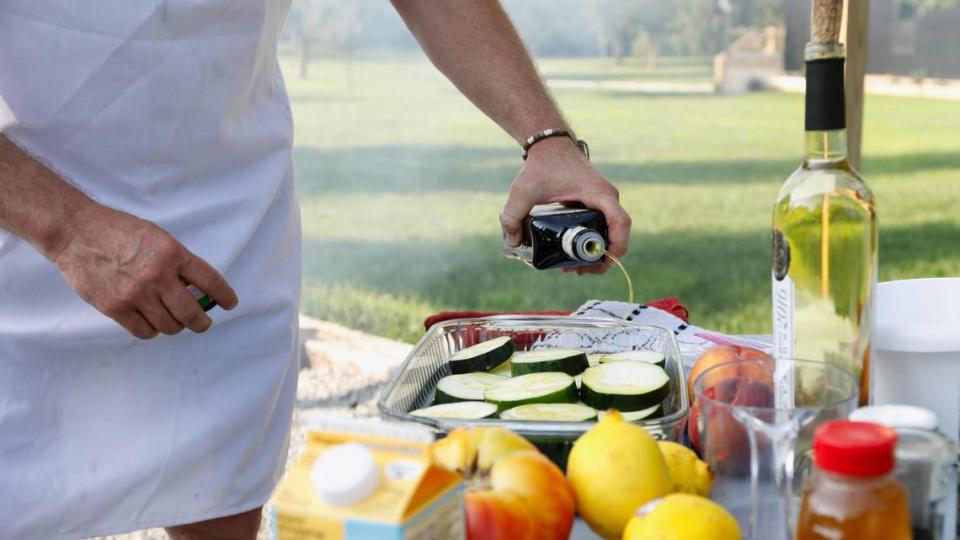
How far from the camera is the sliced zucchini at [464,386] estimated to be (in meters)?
1.15

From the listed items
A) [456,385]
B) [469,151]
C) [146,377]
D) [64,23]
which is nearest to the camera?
[456,385]

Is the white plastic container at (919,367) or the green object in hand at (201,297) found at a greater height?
the green object in hand at (201,297)

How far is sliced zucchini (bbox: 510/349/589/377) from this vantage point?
3.89 ft

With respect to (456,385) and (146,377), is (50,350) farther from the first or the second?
(456,385)

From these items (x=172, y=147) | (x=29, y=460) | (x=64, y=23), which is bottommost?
(x=29, y=460)

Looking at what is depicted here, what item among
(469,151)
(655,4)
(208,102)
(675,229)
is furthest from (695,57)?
(208,102)

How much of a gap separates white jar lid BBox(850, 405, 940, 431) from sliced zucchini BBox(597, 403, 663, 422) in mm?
233

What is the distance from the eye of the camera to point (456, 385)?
3.91 feet

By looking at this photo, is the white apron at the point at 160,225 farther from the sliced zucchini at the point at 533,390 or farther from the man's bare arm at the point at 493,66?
the sliced zucchini at the point at 533,390

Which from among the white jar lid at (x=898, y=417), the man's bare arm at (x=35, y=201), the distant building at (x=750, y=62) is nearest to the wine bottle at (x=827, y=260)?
the white jar lid at (x=898, y=417)

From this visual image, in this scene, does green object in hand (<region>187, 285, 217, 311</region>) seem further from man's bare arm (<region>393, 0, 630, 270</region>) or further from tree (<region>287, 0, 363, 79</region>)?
tree (<region>287, 0, 363, 79</region>)

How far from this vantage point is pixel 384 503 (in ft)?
2.37

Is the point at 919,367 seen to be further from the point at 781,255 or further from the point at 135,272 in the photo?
the point at 135,272

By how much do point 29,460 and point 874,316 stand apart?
1080 mm
